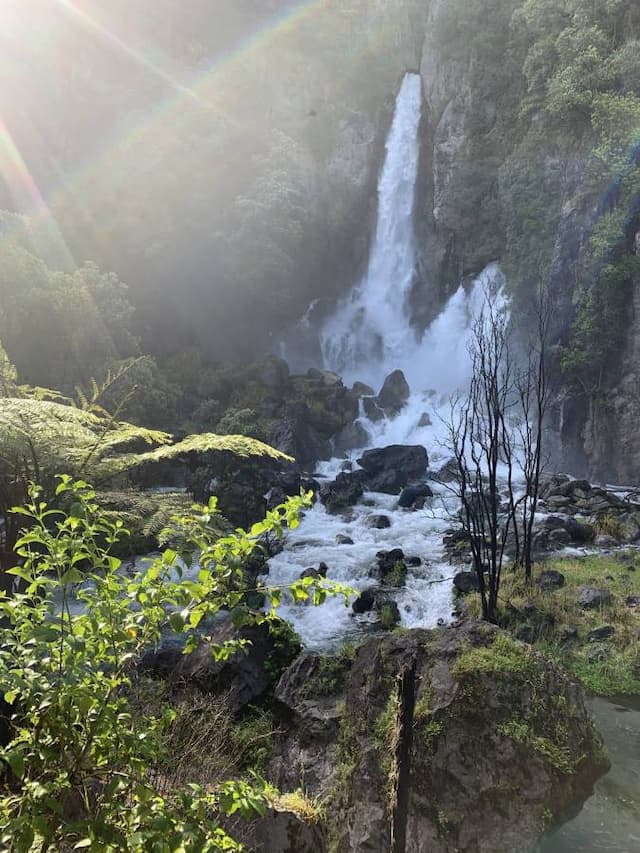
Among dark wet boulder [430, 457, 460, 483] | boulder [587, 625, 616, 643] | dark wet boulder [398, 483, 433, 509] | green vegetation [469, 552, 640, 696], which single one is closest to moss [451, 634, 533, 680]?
green vegetation [469, 552, 640, 696]

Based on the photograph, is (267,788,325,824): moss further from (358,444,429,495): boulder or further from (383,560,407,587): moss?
(358,444,429,495): boulder

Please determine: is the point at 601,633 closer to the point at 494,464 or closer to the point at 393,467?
the point at 494,464

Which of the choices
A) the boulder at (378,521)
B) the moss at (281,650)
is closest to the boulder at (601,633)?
the moss at (281,650)

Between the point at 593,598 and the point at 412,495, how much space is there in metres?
9.92

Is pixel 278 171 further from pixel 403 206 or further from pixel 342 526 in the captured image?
pixel 342 526

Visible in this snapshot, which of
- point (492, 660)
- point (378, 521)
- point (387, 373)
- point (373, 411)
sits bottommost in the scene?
point (492, 660)

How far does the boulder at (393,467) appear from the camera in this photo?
74.6ft

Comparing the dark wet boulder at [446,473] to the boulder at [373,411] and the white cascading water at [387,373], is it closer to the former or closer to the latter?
the white cascading water at [387,373]

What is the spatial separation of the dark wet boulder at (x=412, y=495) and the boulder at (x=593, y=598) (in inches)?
360

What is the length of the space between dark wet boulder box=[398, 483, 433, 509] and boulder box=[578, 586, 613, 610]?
9143 mm

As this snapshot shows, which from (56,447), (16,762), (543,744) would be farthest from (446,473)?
(16,762)

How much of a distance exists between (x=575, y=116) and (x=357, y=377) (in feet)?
61.2

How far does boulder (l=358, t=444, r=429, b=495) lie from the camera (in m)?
Answer: 22.7

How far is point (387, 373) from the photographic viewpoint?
36.2 m
